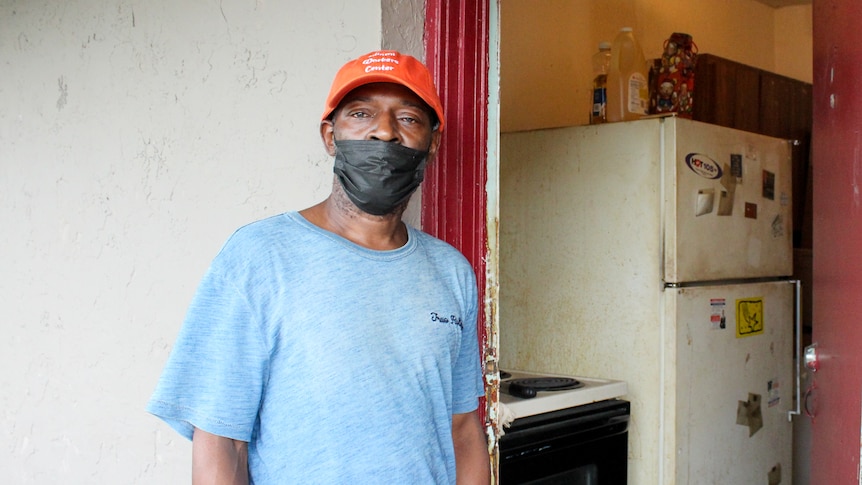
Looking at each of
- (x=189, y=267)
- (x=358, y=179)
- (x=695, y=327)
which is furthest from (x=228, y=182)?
(x=695, y=327)

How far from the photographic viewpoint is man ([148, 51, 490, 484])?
3.81ft

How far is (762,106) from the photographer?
4203 millimetres

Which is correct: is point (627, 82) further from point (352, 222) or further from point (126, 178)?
point (352, 222)

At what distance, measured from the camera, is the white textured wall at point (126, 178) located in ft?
5.59

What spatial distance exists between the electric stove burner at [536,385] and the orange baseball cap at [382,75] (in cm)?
124

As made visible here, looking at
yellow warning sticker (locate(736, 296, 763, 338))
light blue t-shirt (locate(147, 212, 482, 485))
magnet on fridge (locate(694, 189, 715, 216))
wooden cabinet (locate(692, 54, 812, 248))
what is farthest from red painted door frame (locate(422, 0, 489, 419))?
wooden cabinet (locate(692, 54, 812, 248))

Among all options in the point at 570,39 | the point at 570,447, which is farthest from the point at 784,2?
the point at 570,447

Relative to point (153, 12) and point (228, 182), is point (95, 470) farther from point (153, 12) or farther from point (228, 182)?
point (153, 12)

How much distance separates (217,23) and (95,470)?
1166 mm

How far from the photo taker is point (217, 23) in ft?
6.00

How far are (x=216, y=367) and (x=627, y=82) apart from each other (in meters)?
2.25

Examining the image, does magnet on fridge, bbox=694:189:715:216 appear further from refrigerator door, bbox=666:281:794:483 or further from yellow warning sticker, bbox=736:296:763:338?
yellow warning sticker, bbox=736:296:763:338

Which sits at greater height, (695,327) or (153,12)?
(153,12)

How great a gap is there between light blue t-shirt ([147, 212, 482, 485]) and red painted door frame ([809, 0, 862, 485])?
901 mm
